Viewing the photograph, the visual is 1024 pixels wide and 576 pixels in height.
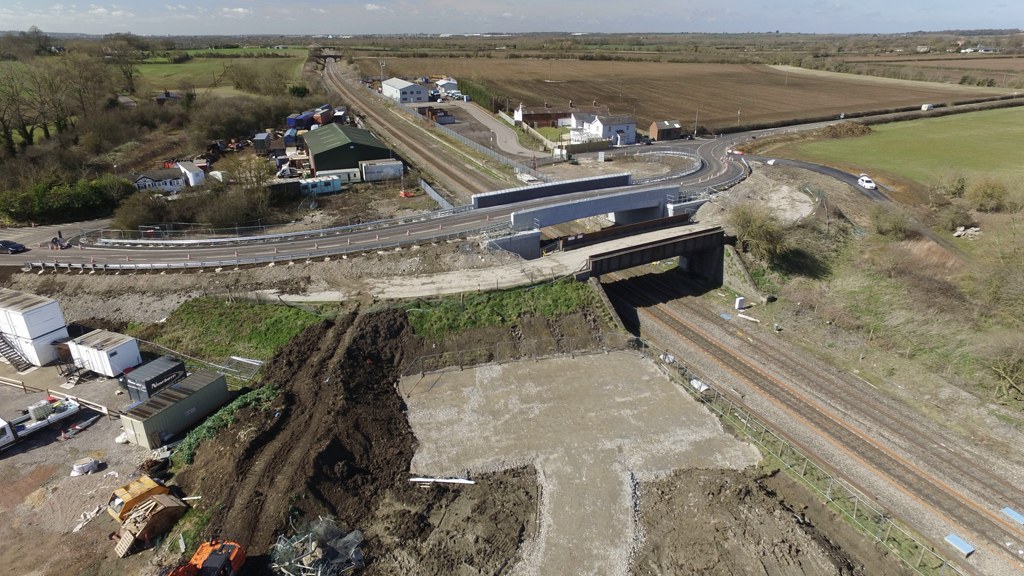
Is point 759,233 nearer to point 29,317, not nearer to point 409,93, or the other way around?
point 29,317

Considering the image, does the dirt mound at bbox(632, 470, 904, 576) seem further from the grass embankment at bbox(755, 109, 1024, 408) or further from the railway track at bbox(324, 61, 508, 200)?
the railway track at bbox(324, 61, 508, 200)

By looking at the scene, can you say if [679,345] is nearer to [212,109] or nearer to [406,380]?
[406,380]

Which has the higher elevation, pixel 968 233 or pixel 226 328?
pixel 968 233

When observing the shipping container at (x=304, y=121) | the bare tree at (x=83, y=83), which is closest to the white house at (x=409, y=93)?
the shipping container at (x=304, y=121)

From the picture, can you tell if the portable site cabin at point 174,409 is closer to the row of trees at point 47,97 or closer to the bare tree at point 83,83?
the row of trees at point 47,97

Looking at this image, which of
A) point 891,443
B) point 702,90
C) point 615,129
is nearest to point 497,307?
point 891,443
